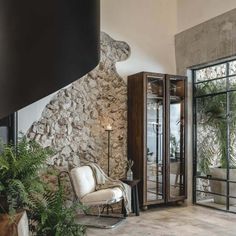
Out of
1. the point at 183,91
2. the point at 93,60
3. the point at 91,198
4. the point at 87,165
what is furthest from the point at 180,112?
the point at 93,60

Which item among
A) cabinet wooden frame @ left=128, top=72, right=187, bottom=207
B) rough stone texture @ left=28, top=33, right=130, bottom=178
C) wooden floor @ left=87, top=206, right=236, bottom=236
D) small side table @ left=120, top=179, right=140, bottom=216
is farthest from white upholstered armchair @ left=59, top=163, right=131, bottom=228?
cabinet wooden frame @ left=128, top=72, right=187, bottom=207

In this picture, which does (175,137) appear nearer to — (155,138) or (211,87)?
(155,138)

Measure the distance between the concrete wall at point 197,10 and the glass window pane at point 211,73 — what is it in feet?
2.96

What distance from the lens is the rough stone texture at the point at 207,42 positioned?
558 cm

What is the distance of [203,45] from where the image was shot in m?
6.13

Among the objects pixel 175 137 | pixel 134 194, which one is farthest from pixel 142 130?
pixel 134 194

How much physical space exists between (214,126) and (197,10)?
2.24m

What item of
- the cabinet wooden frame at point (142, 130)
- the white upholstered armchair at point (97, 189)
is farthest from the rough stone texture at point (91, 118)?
the white upholstered armchair at point (97, 189)

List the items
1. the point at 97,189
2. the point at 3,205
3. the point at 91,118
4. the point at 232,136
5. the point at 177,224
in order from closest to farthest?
the point at 3,205 < the point at 177,224 < the point at 97,189 < the point at 91,118 < the point at 232,136

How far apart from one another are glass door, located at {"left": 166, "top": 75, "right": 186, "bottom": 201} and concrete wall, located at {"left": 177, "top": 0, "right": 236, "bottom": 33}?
1.16 metres

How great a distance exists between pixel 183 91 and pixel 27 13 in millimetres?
4375

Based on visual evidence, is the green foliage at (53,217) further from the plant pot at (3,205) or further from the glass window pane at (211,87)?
the glass window pane at (211,87)

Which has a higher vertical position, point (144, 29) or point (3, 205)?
point (144, 29)

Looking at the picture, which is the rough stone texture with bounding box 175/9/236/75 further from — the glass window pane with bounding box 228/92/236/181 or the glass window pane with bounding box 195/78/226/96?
the glass window pane with bounding box 228/92/236/181
